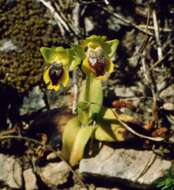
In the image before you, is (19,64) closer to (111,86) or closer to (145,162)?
(111,86)

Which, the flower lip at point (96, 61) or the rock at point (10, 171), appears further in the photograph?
the rock at point (10, 171)

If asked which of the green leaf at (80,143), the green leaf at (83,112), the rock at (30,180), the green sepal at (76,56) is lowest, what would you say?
the rock at (30,180)

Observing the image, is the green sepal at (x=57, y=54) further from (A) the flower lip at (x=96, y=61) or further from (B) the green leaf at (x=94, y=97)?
(B) the green leaf at (x=94, y=97)

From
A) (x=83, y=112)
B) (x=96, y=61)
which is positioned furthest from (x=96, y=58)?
(x=83, y=112)

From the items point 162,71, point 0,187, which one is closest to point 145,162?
point 162,71

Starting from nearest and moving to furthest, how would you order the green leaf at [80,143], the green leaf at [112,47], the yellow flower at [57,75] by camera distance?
the yellow flower at [57,75] → the green leaf at [112,47] → the green leaf at [80,143]

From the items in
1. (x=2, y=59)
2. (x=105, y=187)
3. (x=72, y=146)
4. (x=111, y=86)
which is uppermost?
(x=2, y=59)

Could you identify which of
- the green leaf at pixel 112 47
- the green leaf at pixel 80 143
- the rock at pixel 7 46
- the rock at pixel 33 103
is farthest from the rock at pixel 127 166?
the rock at pixel 7 46

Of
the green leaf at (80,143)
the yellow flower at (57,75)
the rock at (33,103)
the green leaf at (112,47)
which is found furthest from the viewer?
the rock at (33,103)
